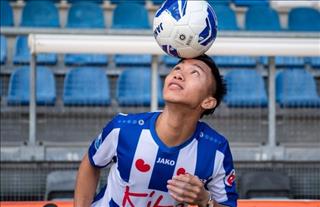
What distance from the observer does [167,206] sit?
122 inches

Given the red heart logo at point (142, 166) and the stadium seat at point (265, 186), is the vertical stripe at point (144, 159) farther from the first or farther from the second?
the stadium seat at point (265, 186)

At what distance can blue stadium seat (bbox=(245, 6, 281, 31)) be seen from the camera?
9.29 metres

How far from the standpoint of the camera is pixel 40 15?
912 centimetres

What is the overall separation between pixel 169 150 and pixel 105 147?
0.95 ft

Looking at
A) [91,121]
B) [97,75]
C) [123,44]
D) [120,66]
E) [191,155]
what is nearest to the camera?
[191,155]

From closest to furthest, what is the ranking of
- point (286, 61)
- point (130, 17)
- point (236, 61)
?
point (286, 61)
point (236, 61)
point (130, 17)

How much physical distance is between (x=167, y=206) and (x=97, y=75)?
392 cm

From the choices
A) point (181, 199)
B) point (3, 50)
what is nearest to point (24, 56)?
point (3, 50)

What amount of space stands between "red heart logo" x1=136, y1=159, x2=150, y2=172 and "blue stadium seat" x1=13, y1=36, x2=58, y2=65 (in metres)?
3.98

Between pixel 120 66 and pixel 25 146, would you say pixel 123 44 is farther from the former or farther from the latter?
pixel 120 66

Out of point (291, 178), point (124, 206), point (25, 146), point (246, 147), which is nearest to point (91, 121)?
point (25, 146)

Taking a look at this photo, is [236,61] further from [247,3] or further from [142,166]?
[142,166]

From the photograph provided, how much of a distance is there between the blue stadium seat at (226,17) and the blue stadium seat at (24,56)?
2.39m

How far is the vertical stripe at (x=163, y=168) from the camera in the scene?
9.84 feet
